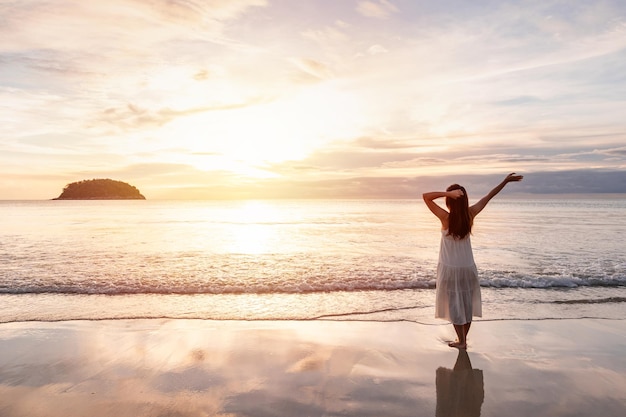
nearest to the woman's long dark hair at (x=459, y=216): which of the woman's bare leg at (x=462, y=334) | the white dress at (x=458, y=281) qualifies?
the white dress at (x=458, y=281)

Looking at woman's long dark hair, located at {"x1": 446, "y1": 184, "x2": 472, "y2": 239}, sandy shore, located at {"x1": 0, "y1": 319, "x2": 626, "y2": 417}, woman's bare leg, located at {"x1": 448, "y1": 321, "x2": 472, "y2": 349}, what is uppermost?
woman's long dark hair, located at {"x1": 446, "y1": 184, "x2": 472, "y2": 239}

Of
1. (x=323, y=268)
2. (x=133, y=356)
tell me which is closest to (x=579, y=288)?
(x=323, y=268)

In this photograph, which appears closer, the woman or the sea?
the woman

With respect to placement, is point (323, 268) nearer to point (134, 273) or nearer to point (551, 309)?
point (134, 273)

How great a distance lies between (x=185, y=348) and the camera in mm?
6812

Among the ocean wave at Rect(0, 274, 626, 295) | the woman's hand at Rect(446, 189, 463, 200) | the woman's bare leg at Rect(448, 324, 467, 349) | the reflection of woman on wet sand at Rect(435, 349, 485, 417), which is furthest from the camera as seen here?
the ocean wave at Rect(0, 274, 626, 295)

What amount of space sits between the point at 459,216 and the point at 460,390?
249 centimetres

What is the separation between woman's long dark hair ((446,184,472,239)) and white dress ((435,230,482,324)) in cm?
18

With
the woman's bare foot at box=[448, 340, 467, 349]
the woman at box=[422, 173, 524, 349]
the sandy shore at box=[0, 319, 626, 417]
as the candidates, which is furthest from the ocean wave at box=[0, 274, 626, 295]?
the woman at box=[422, 173, 524, 349]

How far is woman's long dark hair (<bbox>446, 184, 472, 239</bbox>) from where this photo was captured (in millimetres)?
6211

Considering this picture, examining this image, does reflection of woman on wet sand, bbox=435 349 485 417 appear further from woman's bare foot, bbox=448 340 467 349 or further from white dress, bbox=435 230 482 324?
white dress, bbox=435 230 482 324

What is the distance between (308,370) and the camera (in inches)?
231

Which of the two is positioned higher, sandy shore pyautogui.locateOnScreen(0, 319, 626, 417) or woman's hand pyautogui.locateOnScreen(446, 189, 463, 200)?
woman's hand pyautogui.locateOnScreen(446, 189, 463, 200)

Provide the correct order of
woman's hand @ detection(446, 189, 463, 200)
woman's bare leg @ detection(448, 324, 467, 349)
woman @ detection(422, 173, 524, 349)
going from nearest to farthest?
1. woman's hand @ detection(446, 189, 463, 200)
2. woman @ detection(422, 173, 524, 349)
3. woman's bare leg @ detection(448, 324, 467, 349)
